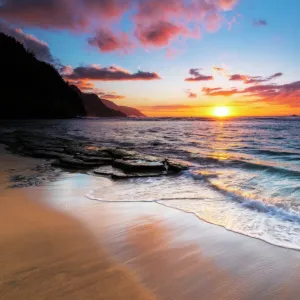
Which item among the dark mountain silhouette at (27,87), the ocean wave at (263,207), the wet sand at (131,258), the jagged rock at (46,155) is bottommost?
the jagged rock at (46,155)

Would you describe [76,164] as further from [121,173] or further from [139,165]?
[139,165]

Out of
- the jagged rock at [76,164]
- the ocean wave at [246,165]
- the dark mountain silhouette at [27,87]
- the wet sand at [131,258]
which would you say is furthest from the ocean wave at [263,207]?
the dark mountain silhouette at [27,87]

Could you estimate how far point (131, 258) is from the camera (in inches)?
104

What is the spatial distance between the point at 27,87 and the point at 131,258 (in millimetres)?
94078

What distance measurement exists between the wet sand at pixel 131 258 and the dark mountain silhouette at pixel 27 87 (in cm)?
7295

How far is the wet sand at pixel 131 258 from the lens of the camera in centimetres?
210

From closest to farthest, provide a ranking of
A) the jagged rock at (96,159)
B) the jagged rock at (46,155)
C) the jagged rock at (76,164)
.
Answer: the jagged rock at (76,164), the jagged rock at (96,159), the jagged rock at (46,155)

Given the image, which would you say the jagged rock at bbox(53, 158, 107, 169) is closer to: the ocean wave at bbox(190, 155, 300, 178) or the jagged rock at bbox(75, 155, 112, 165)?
the jagged rock at bbox(75, 155, 112, 165)

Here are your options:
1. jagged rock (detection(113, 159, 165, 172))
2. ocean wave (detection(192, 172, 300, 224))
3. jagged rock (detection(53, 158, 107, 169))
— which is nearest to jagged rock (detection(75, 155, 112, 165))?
jagged rock (detection(53, 158, 107, 169))

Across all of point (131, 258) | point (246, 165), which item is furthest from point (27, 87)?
point (131, 258)

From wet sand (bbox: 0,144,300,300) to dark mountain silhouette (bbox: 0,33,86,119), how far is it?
72.9 meters


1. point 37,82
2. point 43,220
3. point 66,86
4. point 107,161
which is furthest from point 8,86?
point 43,220

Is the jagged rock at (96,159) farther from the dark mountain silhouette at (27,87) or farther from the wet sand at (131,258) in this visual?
the dark mountain silhouette at (27,87)

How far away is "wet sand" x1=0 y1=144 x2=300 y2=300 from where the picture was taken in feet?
6.89
